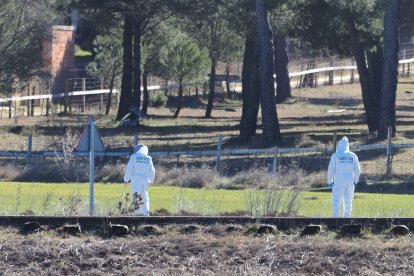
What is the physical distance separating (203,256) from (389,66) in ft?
81.6

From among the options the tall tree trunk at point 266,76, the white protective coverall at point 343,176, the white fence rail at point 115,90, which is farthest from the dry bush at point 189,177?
the white fence rail at point 115,90

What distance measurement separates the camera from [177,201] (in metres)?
19.6

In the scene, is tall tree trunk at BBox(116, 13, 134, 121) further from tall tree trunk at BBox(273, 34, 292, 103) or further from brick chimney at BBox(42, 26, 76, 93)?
tall tree trunk at BBox(273, 34, 292, 103)

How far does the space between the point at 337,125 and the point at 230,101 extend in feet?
67.1

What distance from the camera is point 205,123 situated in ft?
170

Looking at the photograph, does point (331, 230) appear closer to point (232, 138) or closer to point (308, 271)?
point (308, 271)

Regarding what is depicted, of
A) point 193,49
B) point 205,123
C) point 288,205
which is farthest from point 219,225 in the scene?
point 193,49

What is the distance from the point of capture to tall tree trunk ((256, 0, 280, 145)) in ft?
121

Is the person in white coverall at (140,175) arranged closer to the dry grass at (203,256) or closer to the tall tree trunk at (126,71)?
the dry grass at (203,256)

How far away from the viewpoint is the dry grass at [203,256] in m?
12.6

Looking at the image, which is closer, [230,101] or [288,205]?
[288,205]

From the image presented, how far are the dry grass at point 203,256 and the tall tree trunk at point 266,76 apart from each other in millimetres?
23902

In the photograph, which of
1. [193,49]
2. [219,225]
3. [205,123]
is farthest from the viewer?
[193,49]

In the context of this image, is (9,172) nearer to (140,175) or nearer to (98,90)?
(140,175)
